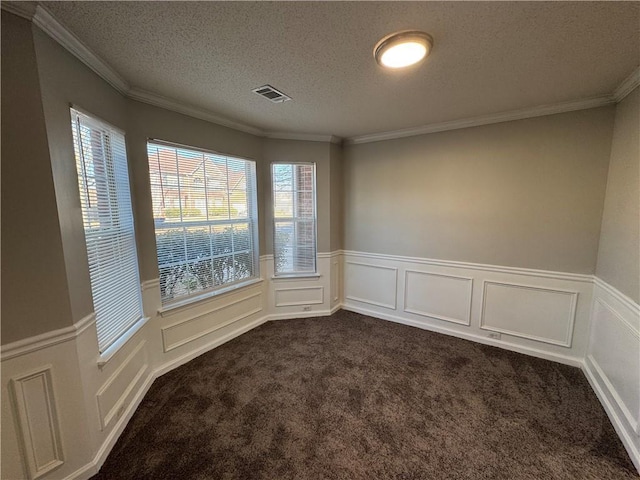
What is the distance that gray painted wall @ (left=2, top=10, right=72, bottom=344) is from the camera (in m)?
1.18

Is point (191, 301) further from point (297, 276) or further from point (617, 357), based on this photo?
point (617, 357)

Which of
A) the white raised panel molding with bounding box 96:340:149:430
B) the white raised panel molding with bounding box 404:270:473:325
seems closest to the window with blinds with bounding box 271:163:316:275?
the white raised panel molding with bounding box 404:270:473:325

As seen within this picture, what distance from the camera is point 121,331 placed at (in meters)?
1.88

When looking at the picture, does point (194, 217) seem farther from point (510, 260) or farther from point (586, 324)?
point (586, 324)

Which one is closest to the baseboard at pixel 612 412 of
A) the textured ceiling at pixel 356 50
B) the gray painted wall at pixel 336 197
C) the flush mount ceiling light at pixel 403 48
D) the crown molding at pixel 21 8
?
the textured ceiling at pixel 356 50

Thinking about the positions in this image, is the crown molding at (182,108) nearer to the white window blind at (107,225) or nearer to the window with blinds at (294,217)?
the white window blind at (107,225)

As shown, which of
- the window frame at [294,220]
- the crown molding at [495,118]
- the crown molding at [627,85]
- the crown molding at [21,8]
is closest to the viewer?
the crown molding at [21,8]

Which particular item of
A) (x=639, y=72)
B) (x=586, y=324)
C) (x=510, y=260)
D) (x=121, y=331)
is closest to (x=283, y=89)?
(x=121, y=331)

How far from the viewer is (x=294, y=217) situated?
350 cm

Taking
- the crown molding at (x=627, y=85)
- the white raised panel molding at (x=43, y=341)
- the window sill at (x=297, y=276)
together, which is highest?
the crown molding at (x=627, y=85)

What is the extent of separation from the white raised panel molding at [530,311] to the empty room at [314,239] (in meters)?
0.02

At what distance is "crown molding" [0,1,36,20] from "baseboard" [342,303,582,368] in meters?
3.81

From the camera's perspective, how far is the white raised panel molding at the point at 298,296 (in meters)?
3.54

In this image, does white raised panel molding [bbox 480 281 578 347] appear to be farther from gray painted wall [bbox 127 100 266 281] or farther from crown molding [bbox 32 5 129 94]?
crown molding [bbox 32 5 129 94]
